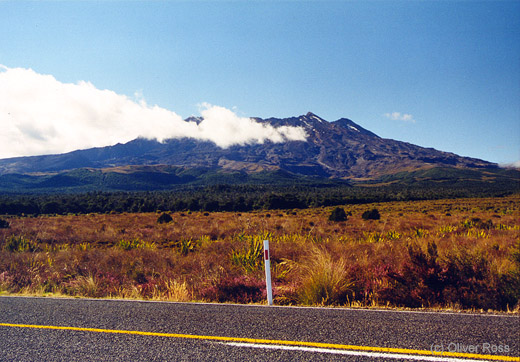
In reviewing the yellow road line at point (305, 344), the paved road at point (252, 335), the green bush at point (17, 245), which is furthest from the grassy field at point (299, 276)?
the green bush at point (17, 245)

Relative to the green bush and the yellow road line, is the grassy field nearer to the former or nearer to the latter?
the yellow road line

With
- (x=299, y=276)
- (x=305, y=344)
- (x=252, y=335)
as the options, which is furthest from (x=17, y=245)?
(x=305, y=344)

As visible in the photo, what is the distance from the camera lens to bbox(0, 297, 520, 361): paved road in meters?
3.65

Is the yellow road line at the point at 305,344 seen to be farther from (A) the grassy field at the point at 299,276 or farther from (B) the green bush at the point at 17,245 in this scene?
(B) the green bush at the point at 17,245

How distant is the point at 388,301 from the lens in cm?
565

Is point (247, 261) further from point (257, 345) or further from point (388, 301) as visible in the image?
point (257, 345)

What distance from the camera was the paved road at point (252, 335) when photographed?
365 centimetres

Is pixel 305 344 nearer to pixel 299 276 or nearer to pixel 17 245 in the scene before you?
pixel 299 276

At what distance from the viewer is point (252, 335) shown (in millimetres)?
4168

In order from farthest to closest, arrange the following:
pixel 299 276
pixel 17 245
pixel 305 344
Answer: pixel 17 245
pixel 299 276
pixel 305 344

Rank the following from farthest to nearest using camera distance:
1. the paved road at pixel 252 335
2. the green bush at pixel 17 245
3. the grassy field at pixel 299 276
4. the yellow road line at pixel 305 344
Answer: the green bush at pixel 17 245, the grassy field at pixel 299 276, the paved road at pixel 252 335, the yellow road line at pixel 305 344

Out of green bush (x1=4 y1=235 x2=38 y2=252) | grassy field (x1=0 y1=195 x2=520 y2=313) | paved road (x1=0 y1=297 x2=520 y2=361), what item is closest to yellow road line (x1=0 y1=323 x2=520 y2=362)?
paved road (x1=0 y1=297 x2=520 y2=361)

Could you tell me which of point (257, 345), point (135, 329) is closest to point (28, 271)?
point (135, 329)

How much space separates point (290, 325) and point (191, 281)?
3588mm
